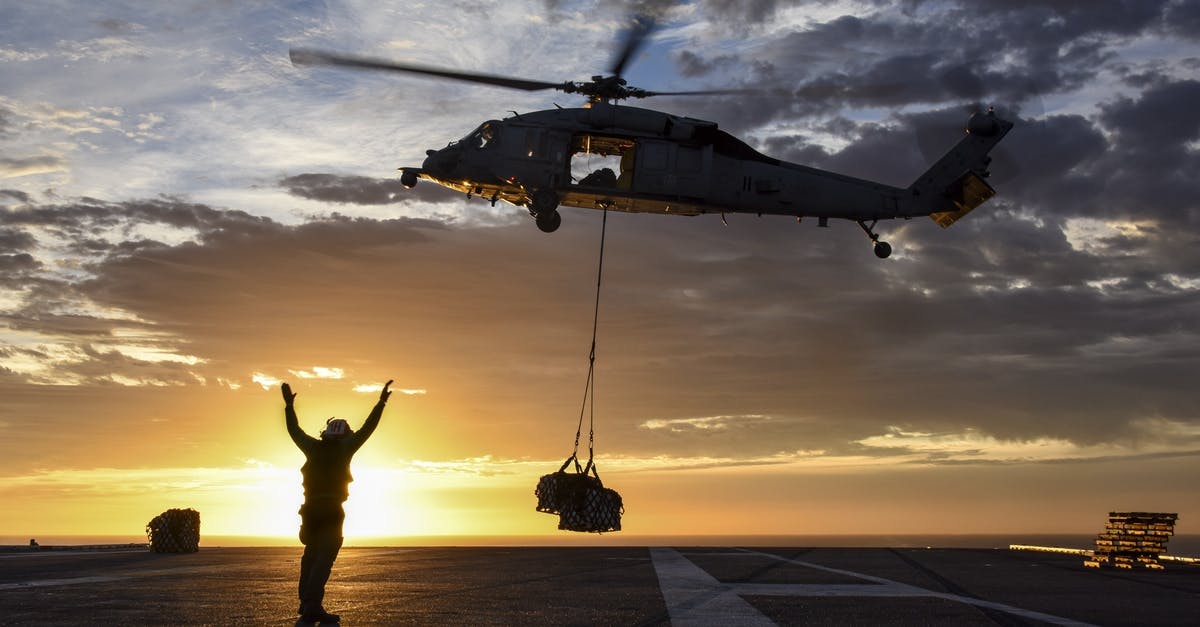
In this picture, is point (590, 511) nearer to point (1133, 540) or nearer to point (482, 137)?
point (482, 137)

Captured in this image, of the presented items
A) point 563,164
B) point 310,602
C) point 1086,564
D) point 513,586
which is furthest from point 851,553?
point 310,602

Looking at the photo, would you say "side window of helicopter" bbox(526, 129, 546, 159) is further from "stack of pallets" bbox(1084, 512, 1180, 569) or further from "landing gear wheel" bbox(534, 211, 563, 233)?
"stack of pallets" bbox(1084, 512, 1180, 569)

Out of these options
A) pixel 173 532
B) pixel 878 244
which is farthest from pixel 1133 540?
pixel 173 532

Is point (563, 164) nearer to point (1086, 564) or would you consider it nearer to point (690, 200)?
point (690, 200)

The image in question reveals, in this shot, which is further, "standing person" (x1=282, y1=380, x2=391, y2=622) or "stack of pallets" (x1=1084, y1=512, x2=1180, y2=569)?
"stack of pallets" (x1=1084, y1=512, x2=1180, y2=569)

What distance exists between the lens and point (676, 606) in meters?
14.2

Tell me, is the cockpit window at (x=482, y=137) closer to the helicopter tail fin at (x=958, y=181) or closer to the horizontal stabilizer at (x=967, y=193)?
the helicopter tail fin at (x=958, y=181)

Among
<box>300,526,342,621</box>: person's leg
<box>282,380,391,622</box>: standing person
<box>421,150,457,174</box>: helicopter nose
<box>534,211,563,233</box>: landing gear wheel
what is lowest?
<box>300,526,342,621</box>: person's leg

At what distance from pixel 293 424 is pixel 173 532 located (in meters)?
22.3

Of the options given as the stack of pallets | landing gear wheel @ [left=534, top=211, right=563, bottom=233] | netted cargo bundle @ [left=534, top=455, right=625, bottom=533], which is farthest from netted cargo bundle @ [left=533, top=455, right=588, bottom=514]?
the stack of pallets

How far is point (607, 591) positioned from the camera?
16.5 m

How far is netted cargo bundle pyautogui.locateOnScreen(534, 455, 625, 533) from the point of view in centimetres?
2145

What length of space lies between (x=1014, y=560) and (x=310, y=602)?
21711 millimetres

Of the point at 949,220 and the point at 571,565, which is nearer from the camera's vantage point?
the point at 571,565
